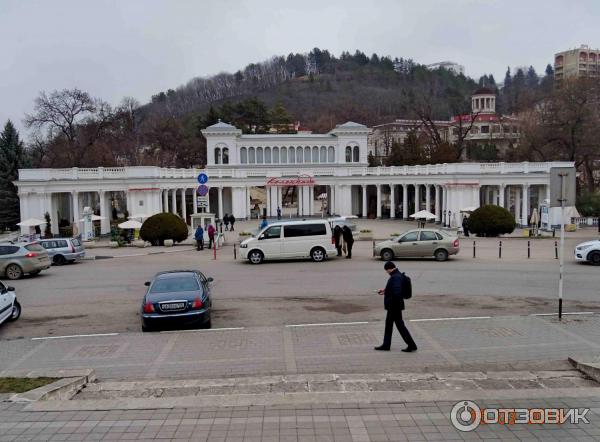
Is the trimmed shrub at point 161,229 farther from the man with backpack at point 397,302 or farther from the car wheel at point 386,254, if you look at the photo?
the man with backpack at point 397,302

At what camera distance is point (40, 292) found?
62.2 feet

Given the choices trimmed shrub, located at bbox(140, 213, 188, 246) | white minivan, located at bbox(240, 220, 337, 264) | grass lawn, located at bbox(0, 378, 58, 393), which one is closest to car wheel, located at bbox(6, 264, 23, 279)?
white minivan, located at bbox(240, 220, 337, 264)

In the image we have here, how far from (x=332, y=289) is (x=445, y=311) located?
4.66m

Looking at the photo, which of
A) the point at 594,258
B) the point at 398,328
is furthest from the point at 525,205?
the point at 398,328

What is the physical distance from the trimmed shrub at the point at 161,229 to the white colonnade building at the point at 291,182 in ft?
60.4

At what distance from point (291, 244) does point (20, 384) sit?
1754 cm

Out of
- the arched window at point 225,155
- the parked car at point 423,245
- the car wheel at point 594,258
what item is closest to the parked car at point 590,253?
the car wheel at point 594,258

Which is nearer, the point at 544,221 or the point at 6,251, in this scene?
the point at 6,251

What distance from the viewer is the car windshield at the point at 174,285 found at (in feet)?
43.0

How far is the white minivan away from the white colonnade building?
2578cm

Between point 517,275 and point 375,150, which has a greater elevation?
point 375,150

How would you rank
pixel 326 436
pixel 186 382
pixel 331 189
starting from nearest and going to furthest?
pixel 326 436 → pixel 186 382 → pixel 331 189

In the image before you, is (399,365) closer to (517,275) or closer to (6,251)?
(517,275)

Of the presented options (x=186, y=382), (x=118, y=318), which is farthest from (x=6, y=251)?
(x=186, y=382)
